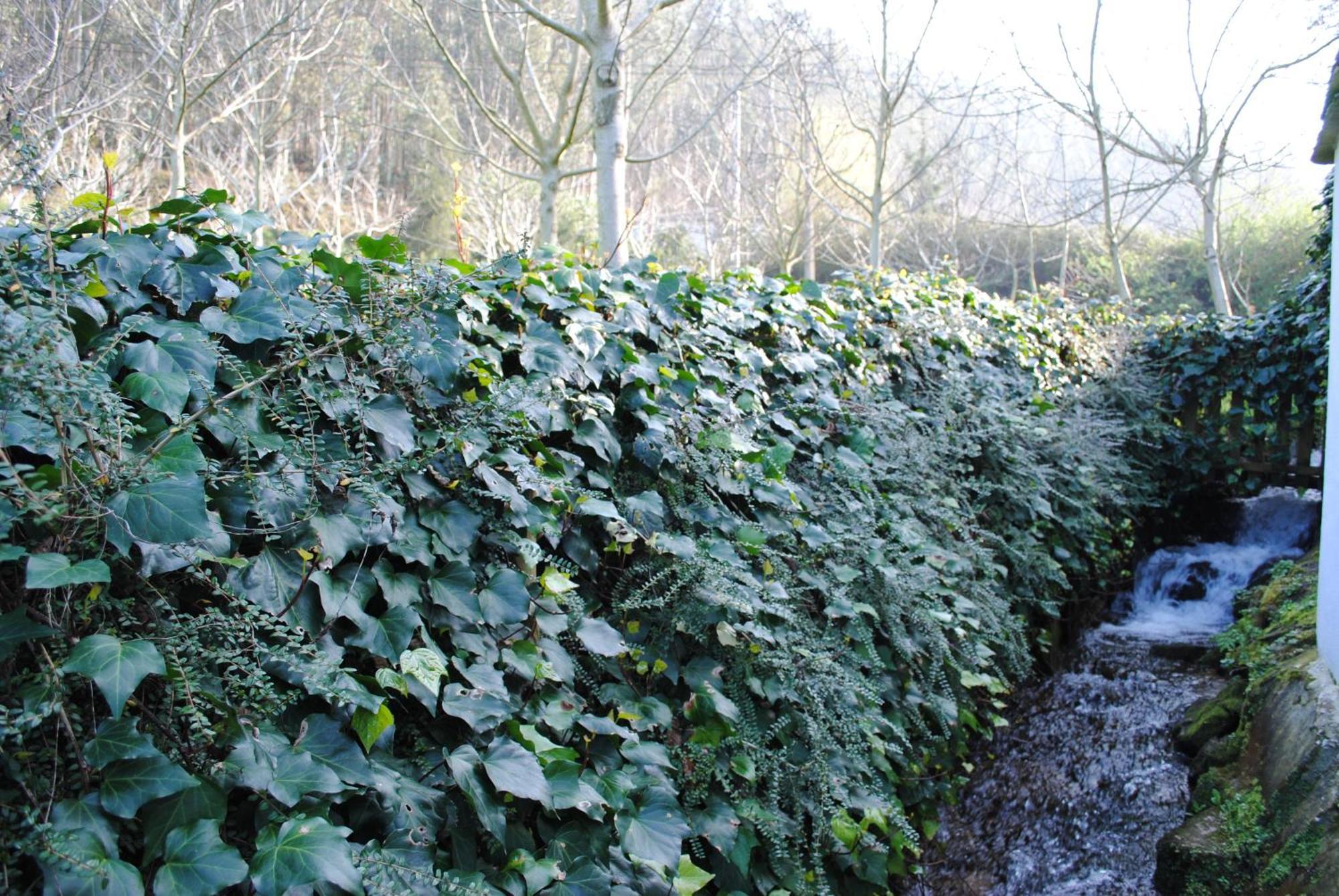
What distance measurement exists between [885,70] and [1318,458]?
237 inches

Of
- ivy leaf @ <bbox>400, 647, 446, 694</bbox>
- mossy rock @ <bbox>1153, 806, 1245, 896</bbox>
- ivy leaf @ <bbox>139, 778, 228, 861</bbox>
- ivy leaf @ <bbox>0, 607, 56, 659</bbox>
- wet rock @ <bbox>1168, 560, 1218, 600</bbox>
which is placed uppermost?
ivy leaf @ <bbox>0, 607, 56, 659</bbox>

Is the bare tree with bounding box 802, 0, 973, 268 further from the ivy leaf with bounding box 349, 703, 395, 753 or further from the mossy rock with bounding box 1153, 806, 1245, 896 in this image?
the ivy leaf with bounding box 349, 703, 395, 753

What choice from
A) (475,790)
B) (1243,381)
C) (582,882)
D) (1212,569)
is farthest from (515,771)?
(1243,381)

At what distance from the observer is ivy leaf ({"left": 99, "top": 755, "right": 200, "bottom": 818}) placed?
1241mm

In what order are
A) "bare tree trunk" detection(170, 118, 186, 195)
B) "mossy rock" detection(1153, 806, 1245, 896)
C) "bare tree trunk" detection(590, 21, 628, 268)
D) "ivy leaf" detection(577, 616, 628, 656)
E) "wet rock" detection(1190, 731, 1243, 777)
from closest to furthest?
"ivy leaf" detection(577, 616, 628, 656)
"mossy rock" detection(1153, 806, 1245, 896)
"wet rock" detection(1190, 731, 1243, 777)
"bare tree trunk" detection(590, 21, 628, 268)
"bare tree trunk" detection(170, 118, 186, 195)

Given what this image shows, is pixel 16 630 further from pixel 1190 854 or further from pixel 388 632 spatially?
pixel 1190 854

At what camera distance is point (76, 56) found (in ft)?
27.7

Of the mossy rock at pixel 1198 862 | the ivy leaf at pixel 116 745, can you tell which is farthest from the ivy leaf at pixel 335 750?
the mossy rock at pixel 1198 862

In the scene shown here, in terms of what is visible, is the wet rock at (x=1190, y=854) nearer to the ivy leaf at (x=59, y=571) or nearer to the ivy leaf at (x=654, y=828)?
the ivy leaf at (x=654, y=828)

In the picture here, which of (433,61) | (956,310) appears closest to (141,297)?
(956,310)

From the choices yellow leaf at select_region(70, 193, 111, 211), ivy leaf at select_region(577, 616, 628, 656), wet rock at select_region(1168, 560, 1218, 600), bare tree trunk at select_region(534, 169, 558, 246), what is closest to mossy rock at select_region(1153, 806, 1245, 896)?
ivy leaf at select_region(577, 616, 628, 656)

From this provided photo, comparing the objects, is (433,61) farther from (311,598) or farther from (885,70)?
(311,598)

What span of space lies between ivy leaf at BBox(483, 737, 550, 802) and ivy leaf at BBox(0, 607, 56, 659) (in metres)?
0.77

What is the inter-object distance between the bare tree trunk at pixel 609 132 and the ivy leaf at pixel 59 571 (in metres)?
4.41
